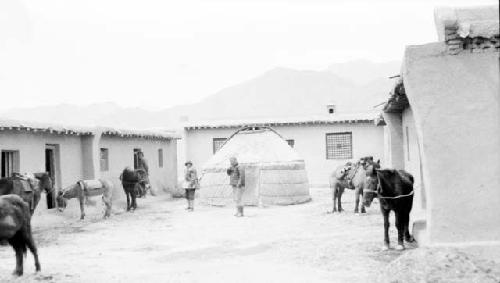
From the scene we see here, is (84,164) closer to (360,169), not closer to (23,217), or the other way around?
(360,169)

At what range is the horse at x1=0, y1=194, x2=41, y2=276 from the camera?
23.9 ft

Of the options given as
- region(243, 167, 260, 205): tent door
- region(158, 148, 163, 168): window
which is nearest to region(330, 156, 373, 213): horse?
region(243, 167, 260, 205): tent door

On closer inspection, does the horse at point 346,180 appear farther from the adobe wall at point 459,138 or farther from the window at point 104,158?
the window at point 104,158

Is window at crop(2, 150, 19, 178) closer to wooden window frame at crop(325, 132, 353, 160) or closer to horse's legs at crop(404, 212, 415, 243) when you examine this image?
horse's legs at crop(404, 212, 415, 243)

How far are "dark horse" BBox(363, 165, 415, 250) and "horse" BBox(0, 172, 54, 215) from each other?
6.73 meters

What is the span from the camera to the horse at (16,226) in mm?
7285

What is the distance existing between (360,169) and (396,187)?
217 inches

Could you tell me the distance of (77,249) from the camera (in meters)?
10.1

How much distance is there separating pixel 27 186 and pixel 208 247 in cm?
405

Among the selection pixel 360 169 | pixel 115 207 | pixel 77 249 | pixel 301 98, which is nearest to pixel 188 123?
pixel 115 207

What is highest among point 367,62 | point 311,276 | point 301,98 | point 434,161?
point 367,62

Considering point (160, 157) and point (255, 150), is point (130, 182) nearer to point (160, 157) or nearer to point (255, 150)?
point (255, 150)

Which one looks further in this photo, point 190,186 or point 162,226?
point 190,186

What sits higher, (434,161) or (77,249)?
(434,161)
